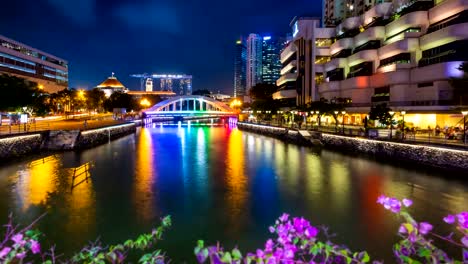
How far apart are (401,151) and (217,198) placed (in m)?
19.3

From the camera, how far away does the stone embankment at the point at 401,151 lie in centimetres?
2698

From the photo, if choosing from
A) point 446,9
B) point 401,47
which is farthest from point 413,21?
point 446,9

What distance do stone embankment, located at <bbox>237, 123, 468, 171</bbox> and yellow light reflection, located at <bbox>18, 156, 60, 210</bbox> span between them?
26323 millimetres

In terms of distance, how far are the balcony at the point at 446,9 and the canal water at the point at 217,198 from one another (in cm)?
1968

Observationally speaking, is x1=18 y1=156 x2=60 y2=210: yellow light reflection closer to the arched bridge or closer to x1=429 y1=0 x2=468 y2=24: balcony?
x1=429 y1=0 x2=468 y2=24: balcony

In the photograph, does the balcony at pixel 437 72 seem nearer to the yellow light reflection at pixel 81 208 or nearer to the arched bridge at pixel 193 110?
the yellow light reflection at pixel 81 208

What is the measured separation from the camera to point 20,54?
92312 millimetres

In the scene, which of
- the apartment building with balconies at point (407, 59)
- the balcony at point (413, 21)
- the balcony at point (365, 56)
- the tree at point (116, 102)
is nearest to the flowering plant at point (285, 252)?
the apartment building with balconies at point (407, 59)

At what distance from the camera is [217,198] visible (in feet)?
70.6

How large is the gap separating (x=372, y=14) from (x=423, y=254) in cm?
6349

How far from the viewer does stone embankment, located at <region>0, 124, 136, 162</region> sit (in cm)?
3406

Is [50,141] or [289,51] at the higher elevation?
[289,51]

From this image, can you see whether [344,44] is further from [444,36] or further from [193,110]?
[193,110]

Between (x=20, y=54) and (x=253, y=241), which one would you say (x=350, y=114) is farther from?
(x=20, y=54)
